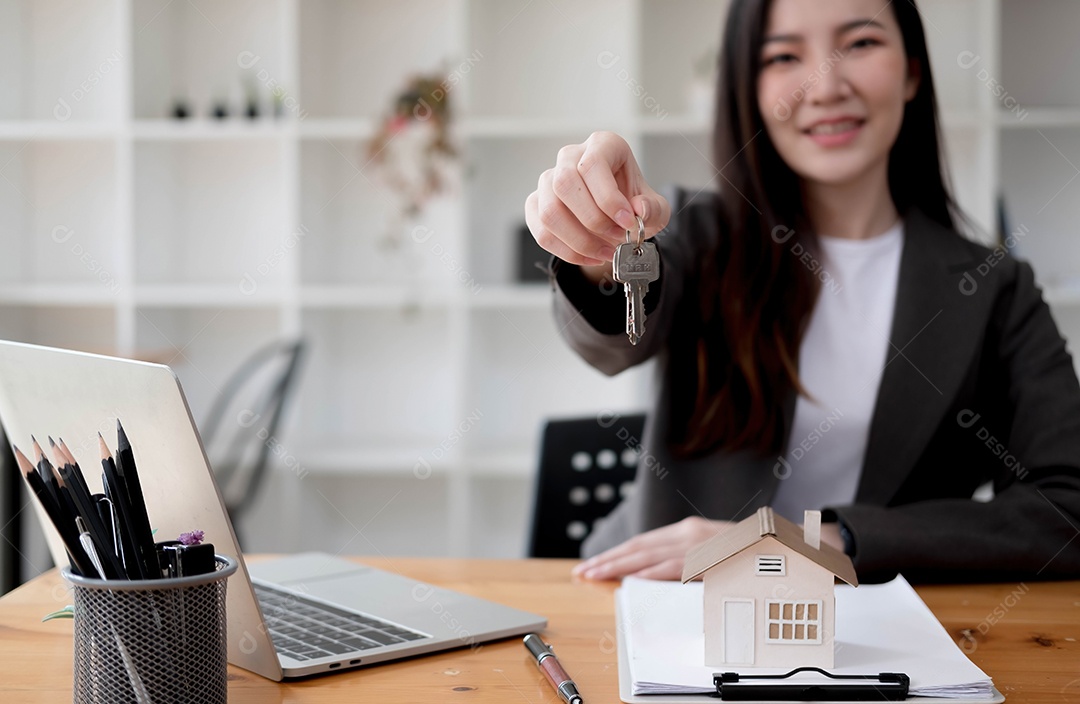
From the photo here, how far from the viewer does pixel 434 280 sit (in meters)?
3.38

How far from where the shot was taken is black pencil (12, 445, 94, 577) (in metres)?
0.61

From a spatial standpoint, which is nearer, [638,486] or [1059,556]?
[1059,556]

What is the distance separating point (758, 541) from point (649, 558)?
1.13ft

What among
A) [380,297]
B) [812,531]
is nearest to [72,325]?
[380,297]

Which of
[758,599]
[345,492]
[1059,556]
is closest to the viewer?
[758,599]

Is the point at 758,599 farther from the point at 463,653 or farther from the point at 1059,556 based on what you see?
the point at 1059,556

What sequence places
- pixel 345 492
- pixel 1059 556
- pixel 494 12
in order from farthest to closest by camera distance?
pixel 345 492 → pixel 494 12 → pixel 1059 556

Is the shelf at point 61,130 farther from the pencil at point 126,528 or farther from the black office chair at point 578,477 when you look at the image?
the pencil at point 126,528

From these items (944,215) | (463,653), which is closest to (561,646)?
(463,653)

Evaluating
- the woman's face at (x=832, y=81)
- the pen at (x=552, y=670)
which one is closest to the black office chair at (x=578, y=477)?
the woman's face at (x=832, y=81)

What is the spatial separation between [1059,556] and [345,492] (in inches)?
105

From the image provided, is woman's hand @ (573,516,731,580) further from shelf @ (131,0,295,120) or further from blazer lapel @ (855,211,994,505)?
shelf @ (131,0,295,120)

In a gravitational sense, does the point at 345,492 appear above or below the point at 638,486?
below

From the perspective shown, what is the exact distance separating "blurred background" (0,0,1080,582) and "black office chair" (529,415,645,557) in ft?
4.69
